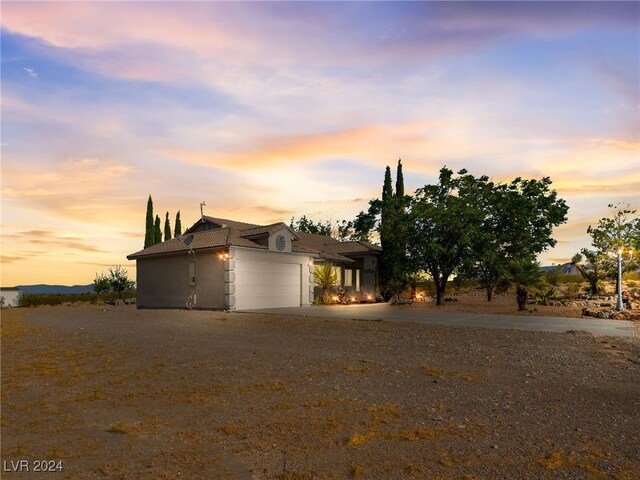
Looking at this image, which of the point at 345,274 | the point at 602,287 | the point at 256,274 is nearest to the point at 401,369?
the point at 256,274

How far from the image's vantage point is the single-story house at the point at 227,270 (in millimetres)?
24531

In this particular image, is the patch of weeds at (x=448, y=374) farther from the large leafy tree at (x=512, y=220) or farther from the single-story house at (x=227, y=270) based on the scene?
the large leafy tree at (x=512, y=220)

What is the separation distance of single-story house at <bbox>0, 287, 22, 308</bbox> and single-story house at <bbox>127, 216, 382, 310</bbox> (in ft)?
56.1

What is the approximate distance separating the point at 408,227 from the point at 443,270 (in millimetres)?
3543

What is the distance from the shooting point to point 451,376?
780cm

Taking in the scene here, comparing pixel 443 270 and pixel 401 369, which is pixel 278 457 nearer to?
pixel 401 369

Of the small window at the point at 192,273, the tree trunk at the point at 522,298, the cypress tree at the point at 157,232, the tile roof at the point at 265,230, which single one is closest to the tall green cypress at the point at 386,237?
the tile roof at the point at 265,230

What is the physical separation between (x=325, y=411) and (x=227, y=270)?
19.0 meters

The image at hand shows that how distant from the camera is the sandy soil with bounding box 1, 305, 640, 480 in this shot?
4172 millimetres

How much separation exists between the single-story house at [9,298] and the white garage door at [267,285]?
25.9 metres

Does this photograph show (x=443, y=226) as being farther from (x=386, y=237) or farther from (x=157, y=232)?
(x=157, y=232)

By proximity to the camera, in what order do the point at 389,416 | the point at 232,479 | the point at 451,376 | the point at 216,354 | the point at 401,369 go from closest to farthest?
the point at 232,479
the point at 389,416
the point at 451,376
the point at 401,369
the point at 216,354

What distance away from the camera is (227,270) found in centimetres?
2400

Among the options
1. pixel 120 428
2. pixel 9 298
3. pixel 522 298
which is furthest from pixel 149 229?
pixel 120 428
